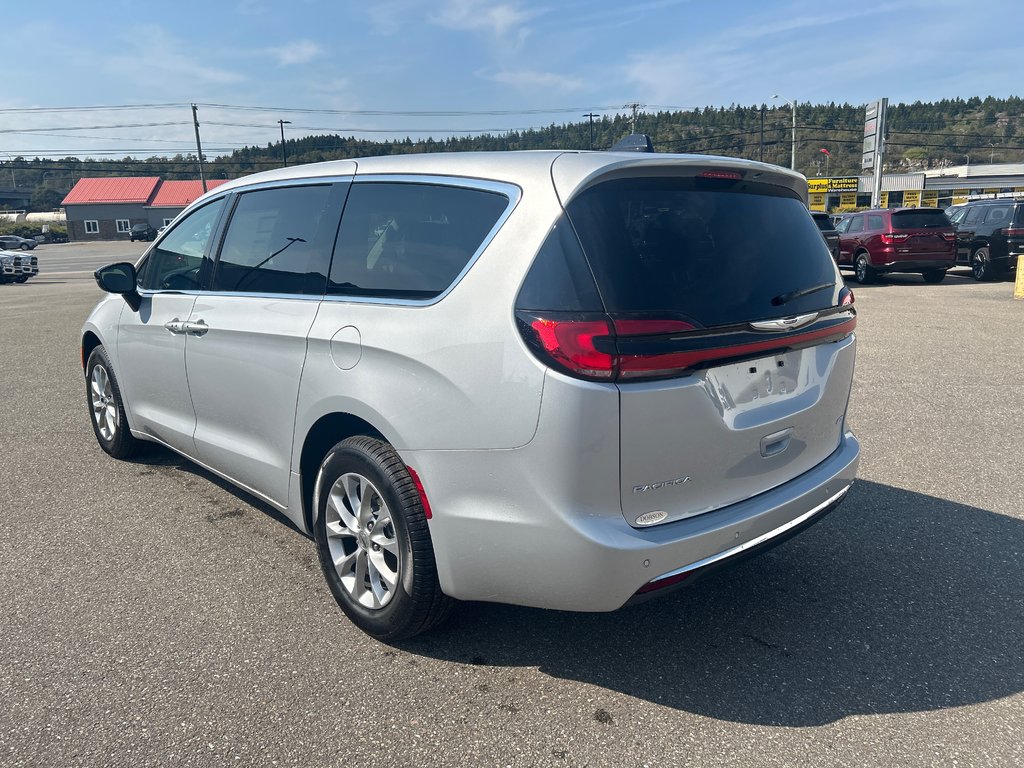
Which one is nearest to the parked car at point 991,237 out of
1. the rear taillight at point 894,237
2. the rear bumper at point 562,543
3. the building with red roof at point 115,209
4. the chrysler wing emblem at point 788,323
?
the rear taillight at point 894,237

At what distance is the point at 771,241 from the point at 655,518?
3.87ft

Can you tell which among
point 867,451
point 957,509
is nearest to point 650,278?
point 957,509

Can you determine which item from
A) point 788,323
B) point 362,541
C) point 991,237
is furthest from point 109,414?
point 991,237

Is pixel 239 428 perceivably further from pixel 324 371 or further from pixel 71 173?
pixel 71 173

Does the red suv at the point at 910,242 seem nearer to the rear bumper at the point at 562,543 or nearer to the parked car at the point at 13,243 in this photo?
the rear bumper at the point at 562,543

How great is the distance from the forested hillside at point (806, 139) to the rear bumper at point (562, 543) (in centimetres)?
8223

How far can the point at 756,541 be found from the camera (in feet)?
8.89

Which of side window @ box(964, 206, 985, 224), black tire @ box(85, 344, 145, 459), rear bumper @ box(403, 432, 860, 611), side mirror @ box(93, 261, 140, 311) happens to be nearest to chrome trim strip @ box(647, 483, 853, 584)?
rear bumper @ box(403, 432, 860, 611)

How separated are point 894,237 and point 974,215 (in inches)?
117

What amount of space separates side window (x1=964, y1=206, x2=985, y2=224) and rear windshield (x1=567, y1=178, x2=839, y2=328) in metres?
18.8

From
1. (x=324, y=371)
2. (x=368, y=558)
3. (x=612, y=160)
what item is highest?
(x=612, y=160)

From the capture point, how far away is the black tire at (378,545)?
108 inches

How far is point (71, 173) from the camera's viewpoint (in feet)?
419

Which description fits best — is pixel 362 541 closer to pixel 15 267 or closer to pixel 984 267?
pixel 984 267
